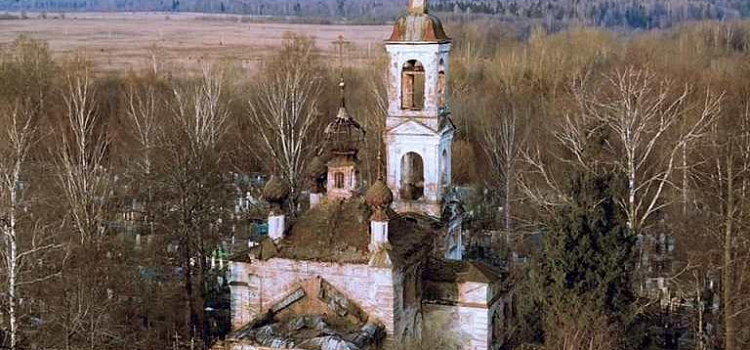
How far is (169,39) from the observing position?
61.6 meters

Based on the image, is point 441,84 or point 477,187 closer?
point 441,84

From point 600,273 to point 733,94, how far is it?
77.9ft

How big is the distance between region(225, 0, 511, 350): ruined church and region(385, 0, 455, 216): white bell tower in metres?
0.02

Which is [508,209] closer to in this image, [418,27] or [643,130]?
[643,130]

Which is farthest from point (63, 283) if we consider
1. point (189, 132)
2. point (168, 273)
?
point (189, 132)

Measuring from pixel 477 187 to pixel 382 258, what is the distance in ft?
65.3

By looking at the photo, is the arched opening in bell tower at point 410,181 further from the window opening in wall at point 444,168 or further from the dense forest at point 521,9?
the dense forest at point 521,9

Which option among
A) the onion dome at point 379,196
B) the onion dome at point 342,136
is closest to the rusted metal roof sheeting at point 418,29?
the onion dome at point 342,136

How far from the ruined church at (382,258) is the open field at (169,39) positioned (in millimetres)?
28336

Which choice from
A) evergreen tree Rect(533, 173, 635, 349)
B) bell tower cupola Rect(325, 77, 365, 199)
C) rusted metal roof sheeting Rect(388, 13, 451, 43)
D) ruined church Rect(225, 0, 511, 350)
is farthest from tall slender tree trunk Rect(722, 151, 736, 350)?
bell tower cupola Rect(325, 77, 365, 199)

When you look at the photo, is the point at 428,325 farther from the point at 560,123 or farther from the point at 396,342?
the point at 560,123

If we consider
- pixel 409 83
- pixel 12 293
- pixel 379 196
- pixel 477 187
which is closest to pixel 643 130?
pixel 409 83

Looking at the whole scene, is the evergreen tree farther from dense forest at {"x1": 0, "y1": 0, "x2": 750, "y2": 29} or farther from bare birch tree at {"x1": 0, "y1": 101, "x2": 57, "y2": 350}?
dense forest at {"x1": 0, "y1": 0, "x2": 750, "y2": 29}

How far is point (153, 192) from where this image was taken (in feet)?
81.6
